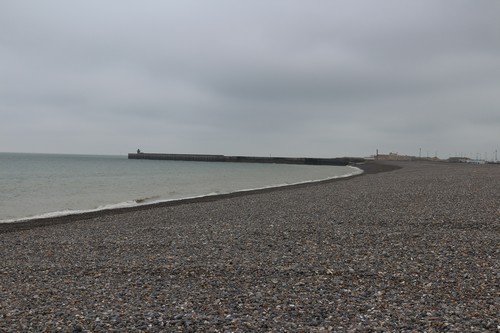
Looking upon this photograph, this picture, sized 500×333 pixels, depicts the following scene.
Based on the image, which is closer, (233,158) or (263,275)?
(263,275)

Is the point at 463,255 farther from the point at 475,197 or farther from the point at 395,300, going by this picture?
the point at 475,197

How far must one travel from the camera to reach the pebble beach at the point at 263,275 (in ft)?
17.1

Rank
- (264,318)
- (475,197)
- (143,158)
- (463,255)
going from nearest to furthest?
(264,318) < (463,255) < (475,197) < (143,158)

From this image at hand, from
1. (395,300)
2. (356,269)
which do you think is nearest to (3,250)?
(356,269)

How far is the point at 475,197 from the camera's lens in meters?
17.2

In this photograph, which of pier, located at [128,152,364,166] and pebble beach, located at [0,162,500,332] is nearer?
pebble beach, located at [0,162,500,332]

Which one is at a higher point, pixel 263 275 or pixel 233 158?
pixel 233 158

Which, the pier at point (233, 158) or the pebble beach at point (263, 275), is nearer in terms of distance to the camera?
the pebble beach at point (263, 275)

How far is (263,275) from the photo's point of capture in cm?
722

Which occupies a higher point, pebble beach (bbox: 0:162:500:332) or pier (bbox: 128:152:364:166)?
pier (bbox: 128:152:364:166)

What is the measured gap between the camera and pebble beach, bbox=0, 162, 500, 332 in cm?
520

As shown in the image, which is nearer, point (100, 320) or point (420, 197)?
point (100, 320)

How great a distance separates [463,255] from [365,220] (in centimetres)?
480

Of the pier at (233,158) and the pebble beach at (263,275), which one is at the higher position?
the pier at (233,158)
